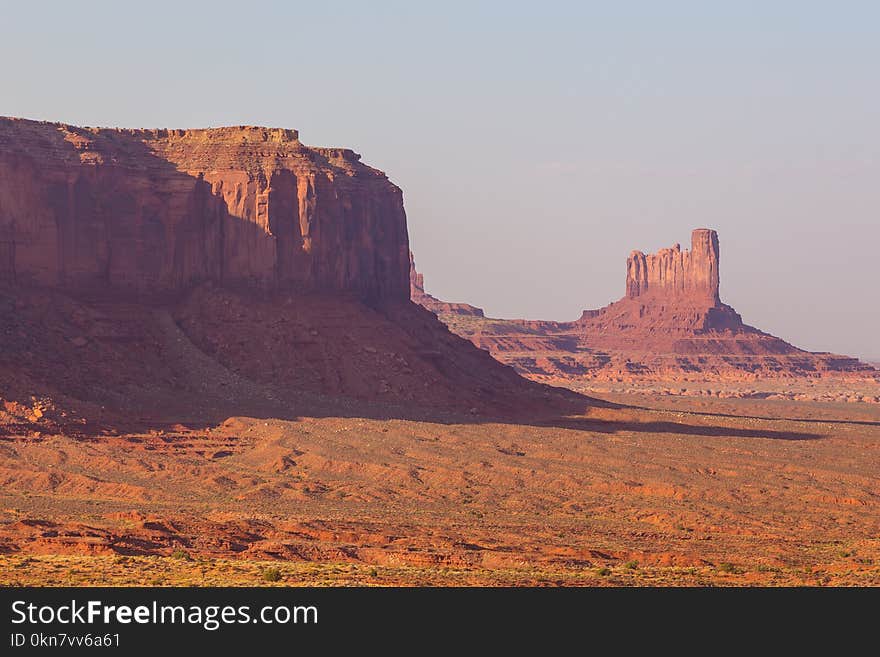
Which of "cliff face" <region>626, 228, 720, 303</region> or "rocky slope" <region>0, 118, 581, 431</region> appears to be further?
"cliff face" <region>626, 228, 720, 303</region>

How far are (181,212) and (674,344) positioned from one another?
364ft

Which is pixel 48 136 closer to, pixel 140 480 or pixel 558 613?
pixel 140 480

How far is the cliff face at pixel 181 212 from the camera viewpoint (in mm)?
74062

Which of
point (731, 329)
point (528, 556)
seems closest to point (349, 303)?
point (528, 556)

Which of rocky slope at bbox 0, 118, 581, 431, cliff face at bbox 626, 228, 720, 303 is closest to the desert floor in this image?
rocky slope at bbox 0, 118, 581, 431

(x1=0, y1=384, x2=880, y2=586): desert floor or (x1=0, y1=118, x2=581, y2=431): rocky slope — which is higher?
(x1=0, y1=118, x2=581, y2=431): rocky slope

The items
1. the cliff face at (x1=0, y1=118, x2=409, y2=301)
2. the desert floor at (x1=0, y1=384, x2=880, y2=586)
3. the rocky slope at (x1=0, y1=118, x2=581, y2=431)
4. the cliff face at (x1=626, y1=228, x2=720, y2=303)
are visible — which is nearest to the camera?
the desert floor at (x1=0, y1=384, x2=880, y2=586)

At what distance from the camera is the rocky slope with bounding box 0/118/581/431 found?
69.7m

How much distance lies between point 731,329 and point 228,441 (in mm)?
135433

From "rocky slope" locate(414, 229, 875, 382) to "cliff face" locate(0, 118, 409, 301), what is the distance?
250ft

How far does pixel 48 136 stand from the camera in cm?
7625

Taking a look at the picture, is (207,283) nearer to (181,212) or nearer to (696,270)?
(181,212)

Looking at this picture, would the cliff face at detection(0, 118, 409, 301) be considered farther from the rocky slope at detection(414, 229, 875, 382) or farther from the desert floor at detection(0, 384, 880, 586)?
the rocky slope at detection(414, 229, 875, 382)

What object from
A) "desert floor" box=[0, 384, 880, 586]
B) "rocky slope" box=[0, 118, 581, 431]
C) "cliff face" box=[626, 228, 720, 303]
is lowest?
"desert floor" box=[0, 384, 880, 586]
